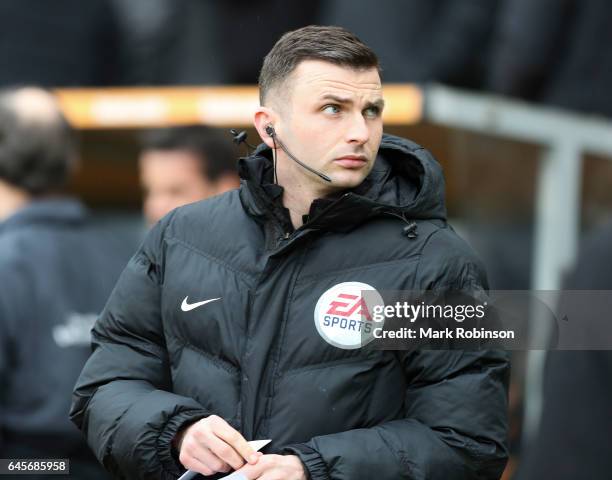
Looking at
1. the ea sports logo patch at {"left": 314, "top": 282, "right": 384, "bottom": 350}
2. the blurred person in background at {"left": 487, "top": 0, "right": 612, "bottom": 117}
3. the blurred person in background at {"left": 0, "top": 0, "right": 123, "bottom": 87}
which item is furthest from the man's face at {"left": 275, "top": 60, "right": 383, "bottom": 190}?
the blurred person in background at {"left": 0, "top": 0, "right": 123, "bottom": 87}

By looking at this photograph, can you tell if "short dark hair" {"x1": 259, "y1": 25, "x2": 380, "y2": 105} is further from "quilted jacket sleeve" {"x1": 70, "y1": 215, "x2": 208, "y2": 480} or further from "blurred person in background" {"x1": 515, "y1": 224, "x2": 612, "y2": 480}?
"blurred person in background" {"x1": 515, "y1": 224, "x2": 612, "y2": 480}

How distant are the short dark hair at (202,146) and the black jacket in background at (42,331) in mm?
760

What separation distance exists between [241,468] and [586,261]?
1.20 metres

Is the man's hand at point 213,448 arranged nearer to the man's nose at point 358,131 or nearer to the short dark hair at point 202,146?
the man's nose at point 358,131

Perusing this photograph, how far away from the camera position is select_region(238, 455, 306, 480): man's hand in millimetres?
2502

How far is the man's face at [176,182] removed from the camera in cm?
470

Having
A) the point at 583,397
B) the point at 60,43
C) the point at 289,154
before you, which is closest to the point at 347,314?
the point at 289,154

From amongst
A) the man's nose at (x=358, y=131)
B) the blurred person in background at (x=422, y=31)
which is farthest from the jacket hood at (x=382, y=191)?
the blurred person in background at (x=422, y=31)

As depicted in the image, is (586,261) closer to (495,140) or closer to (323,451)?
(323,451)

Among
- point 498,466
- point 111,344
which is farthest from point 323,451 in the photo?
point 111,344

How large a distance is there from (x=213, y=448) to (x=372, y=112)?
78cm

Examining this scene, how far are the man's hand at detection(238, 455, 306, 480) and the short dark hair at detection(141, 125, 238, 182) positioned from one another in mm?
2306

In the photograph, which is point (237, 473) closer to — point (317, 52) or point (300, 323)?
point (300, 323)

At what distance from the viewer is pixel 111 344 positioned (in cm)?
285
